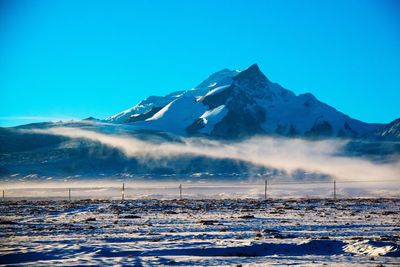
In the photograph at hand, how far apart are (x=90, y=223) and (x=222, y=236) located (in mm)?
15047

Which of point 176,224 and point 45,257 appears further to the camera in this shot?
point 176,224

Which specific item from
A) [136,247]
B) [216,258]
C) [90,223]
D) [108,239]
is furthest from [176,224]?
[216,258]

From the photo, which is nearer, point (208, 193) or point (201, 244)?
point (201, 244)

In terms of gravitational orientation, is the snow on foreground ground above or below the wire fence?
above

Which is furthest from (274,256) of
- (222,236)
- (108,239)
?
(108,239)

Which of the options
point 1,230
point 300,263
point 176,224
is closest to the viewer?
point 300,263

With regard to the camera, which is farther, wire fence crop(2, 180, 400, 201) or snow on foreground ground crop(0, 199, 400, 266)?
wire fence crop(2, 180, 400, 201)

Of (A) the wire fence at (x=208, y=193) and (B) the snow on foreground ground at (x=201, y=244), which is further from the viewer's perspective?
(A) the wire fence at (x=208, y=193)

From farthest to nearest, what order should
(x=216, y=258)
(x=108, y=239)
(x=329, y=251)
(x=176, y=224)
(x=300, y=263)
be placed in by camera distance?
(x=176, y=224) < (x=108, y=239) < (x=329, y=251) < (x=216, y=258) < (x=300, y=263)

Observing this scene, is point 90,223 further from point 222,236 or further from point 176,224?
point 222,236

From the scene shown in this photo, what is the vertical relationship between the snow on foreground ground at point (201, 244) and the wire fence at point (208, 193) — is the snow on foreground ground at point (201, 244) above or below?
above

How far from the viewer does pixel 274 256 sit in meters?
26.4

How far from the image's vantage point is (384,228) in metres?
39.3

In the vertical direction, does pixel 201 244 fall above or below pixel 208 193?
above
